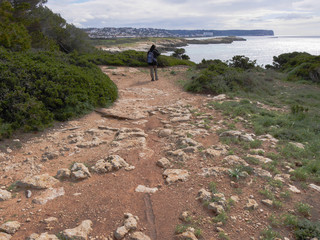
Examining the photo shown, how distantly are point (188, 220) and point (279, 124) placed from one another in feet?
14.7

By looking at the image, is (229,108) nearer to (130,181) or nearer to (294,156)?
(294,156)

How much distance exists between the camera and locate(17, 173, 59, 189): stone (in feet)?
11.3

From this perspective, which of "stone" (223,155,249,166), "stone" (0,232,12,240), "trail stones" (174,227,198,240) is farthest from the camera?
"stone" (223,155,249,166)

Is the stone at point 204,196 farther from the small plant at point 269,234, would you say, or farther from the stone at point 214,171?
the small plant at point 269,234

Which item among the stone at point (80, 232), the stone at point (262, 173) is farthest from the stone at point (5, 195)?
the stone at point (262, 173)

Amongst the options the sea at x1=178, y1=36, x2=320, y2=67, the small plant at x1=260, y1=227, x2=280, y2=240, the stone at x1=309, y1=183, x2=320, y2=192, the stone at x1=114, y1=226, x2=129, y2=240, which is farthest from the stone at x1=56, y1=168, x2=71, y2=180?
the sea at x1=178, y1=36, x2=320, y2=67

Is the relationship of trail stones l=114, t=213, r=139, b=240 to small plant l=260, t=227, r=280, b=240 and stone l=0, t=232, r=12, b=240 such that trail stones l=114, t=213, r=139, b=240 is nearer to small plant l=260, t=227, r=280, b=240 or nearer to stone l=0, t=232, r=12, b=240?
stone l=0, t=232, r=12, b=240

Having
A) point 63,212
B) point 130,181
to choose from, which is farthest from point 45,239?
point 130,181

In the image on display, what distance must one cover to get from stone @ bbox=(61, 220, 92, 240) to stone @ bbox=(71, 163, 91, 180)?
1028mm

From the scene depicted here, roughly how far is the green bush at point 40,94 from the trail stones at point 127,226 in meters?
3.57

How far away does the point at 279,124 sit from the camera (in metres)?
6.21

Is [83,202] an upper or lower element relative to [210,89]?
lower

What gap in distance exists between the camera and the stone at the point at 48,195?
10.4 ft

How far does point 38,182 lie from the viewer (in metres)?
3.49
